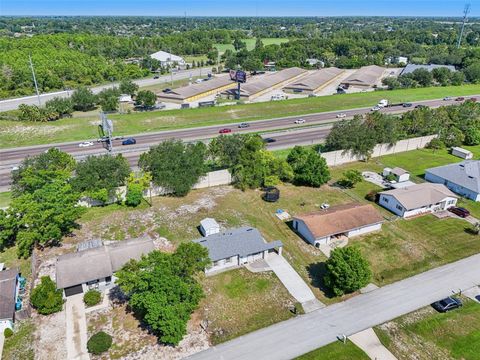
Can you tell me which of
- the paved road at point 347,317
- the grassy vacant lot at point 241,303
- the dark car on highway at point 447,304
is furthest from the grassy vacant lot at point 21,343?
the dark car on highway at point 447,304

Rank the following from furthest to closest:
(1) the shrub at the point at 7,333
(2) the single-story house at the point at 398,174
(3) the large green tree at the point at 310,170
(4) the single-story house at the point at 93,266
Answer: (2) the single-story house at the point at 398,174, (3) the large green tree at the point at 310,170, (4) the single-story house at the point at 93,266, (1) the shrub at the point at 7,333

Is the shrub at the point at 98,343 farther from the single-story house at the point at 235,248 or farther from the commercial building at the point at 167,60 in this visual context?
the commercial building at the point at 167,60

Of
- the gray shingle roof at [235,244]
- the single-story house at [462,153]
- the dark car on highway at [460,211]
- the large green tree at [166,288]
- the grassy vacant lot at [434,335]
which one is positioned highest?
the large green tree at [166,288]

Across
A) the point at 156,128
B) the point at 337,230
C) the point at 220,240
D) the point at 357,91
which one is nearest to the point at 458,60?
the point at 357,91

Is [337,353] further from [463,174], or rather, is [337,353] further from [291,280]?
[463,174]

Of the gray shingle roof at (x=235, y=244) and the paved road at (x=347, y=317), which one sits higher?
the gray shingle roof at (x=235, y=244)

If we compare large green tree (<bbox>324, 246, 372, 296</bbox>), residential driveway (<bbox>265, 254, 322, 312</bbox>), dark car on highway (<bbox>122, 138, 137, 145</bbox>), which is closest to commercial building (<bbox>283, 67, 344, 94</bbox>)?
dark car on highway (<bbox>122, 138, 137, 145</bbox>)

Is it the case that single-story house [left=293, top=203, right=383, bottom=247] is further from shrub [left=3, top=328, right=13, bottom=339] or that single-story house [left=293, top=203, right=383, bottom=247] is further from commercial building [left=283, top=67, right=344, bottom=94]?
commercial building [left=283, top=67, right=344, bottom=94]

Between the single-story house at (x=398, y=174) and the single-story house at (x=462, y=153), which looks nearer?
the single-story house at (x=398, y=174)

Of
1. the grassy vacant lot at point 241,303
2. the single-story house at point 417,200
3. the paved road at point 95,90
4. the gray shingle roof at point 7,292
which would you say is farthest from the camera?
the paved road at point 95,90
